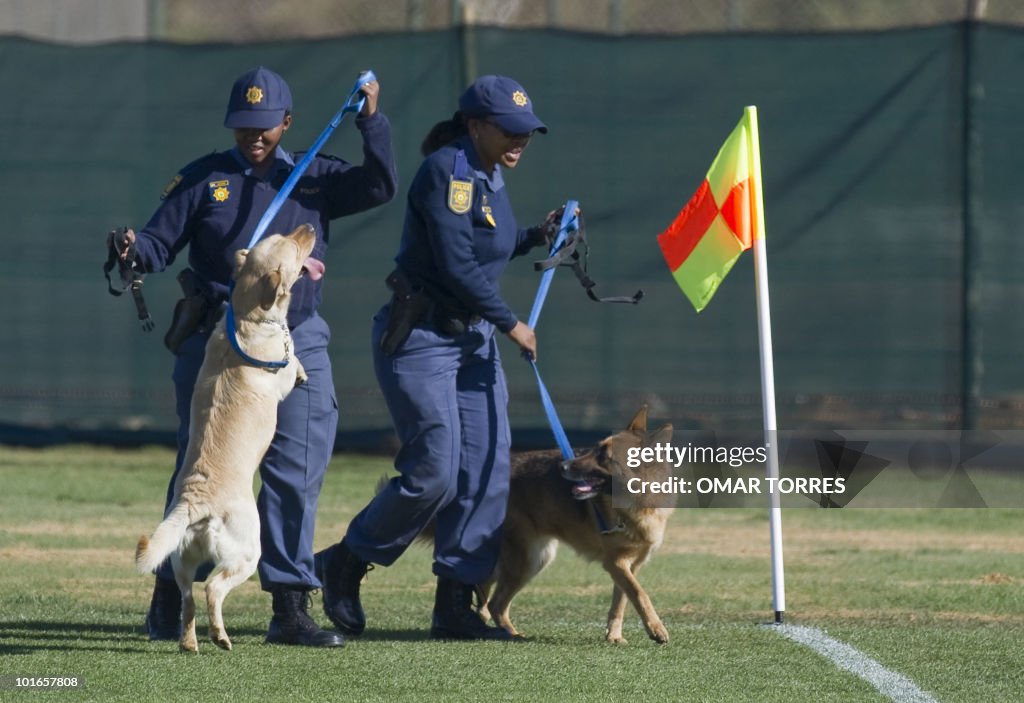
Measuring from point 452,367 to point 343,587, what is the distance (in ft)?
3.28

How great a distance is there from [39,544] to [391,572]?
2030mm

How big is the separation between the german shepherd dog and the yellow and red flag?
0.69m

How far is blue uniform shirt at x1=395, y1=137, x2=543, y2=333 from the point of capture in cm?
604

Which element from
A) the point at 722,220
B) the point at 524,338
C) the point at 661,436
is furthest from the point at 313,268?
the point at 722,220

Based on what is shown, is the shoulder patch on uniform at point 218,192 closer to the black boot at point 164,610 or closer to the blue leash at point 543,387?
the blue leash at point 543,387

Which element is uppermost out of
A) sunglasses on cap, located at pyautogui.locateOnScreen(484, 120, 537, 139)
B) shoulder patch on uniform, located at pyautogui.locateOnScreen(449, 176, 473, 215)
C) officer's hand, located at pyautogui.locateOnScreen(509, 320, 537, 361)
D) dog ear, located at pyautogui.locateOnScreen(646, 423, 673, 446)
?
sunglasses on cap, located at pyautogui.locateOnScreen(484, 120, 537, 139)

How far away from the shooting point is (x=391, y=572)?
8547mm

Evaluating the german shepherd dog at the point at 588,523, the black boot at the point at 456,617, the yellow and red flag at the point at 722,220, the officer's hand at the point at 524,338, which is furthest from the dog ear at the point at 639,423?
the black boot at the point at 456,617

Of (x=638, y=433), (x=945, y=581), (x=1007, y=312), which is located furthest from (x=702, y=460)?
(x=1007, y=312)

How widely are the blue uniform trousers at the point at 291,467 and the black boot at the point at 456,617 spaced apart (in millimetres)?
579

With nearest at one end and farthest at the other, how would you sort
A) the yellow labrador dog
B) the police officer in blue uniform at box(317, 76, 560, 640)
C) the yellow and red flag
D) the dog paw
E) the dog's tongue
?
1. the yellow labrador dog
2. the dog's tongue
3. the police officer in blue uniform at box(317, 76, 560, 640)
4. the dog paw
5. the yellow and red flag

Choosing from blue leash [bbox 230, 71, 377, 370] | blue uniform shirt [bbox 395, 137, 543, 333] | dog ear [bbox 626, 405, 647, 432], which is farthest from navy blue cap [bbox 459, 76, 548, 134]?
dog ear [bbox 626, 405, 647, 432]

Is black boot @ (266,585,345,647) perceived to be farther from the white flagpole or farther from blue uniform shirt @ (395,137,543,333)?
the white flagpole

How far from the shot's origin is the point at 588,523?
654 cm
